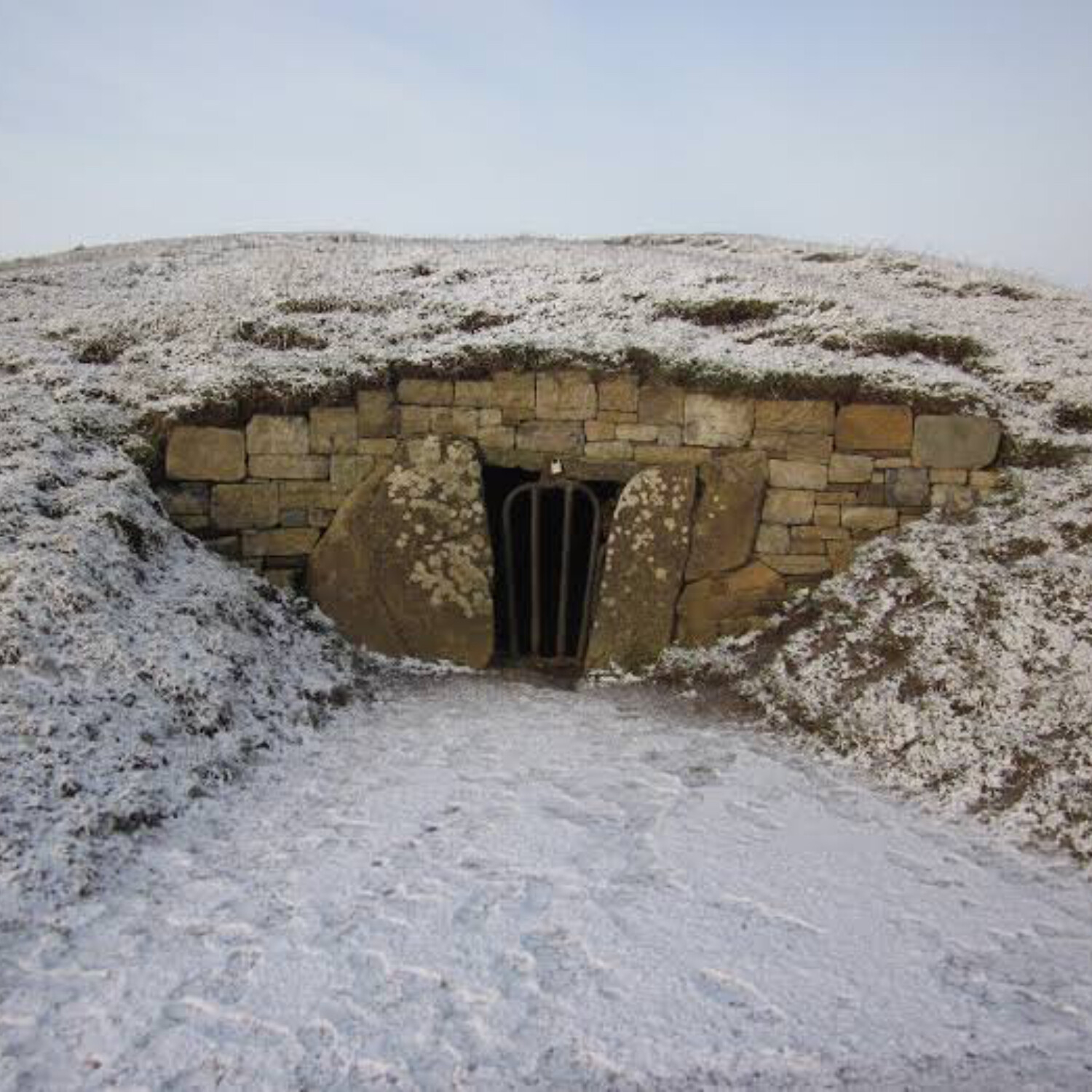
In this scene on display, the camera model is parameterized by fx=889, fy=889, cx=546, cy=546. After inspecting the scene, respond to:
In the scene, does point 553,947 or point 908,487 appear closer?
point 553,947

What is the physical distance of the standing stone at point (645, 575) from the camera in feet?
19.6

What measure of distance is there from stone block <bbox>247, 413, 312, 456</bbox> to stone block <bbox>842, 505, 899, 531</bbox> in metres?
3.71

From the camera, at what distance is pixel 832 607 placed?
5668 mm

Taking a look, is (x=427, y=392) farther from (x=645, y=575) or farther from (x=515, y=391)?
(x=645, y=575)

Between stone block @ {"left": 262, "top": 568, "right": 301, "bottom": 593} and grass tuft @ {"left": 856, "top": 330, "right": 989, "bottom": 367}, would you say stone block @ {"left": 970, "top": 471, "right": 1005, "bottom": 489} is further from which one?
stone block @ {"left": 262, "top": 568, "right": 301, "bottom": 593}

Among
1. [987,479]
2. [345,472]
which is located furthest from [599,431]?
[987,479]

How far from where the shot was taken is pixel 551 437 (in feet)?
20.4

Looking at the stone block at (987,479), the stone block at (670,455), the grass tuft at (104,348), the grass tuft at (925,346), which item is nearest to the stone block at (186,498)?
the grass tuft at (104,348)

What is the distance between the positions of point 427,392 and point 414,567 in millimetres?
1246

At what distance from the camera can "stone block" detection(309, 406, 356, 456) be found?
613cm

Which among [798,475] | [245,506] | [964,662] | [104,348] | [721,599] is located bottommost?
[721,599]

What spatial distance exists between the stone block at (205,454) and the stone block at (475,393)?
4.95 feet

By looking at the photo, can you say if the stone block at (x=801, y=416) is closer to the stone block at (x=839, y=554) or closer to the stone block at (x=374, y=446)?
the stone block at (x=839, y=554)

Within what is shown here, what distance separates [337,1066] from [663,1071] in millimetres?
831
